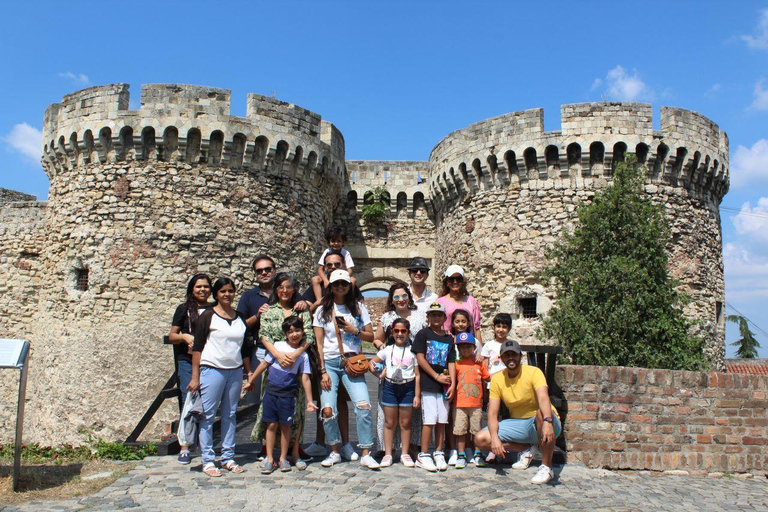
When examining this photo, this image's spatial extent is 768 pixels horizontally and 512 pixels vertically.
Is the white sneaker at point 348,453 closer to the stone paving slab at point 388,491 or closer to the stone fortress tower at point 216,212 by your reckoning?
the stone paving slab at point 388,491

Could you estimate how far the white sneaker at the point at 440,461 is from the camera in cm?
557

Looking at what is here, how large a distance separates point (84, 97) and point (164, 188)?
2.71 meters

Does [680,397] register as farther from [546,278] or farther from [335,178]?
[335,178]

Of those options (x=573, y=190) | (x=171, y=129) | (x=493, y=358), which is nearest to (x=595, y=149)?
(x=573, y=190)

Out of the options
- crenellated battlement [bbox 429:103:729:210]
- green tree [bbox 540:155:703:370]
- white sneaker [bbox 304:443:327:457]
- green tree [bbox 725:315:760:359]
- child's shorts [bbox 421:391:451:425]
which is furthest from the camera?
green tree [bbox 725:315:760:359]

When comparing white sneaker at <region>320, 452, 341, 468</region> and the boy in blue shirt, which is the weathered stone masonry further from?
white sneaker at <region>320, 452, 341, 468</region>

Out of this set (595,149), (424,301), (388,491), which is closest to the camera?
(388,491)

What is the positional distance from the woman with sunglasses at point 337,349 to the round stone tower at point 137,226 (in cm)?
639

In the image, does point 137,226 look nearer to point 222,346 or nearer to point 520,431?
point 222,346

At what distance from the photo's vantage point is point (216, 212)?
1185 centimetres

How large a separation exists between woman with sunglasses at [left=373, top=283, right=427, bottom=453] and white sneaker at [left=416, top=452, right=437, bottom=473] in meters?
0.25

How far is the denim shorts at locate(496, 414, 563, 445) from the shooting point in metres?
5.71

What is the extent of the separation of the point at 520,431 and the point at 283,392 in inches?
88.4

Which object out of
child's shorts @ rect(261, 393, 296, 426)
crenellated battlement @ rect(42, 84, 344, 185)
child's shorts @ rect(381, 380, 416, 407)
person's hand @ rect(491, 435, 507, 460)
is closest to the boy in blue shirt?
child's shorts @ rect(261, 393, 296, 426)
